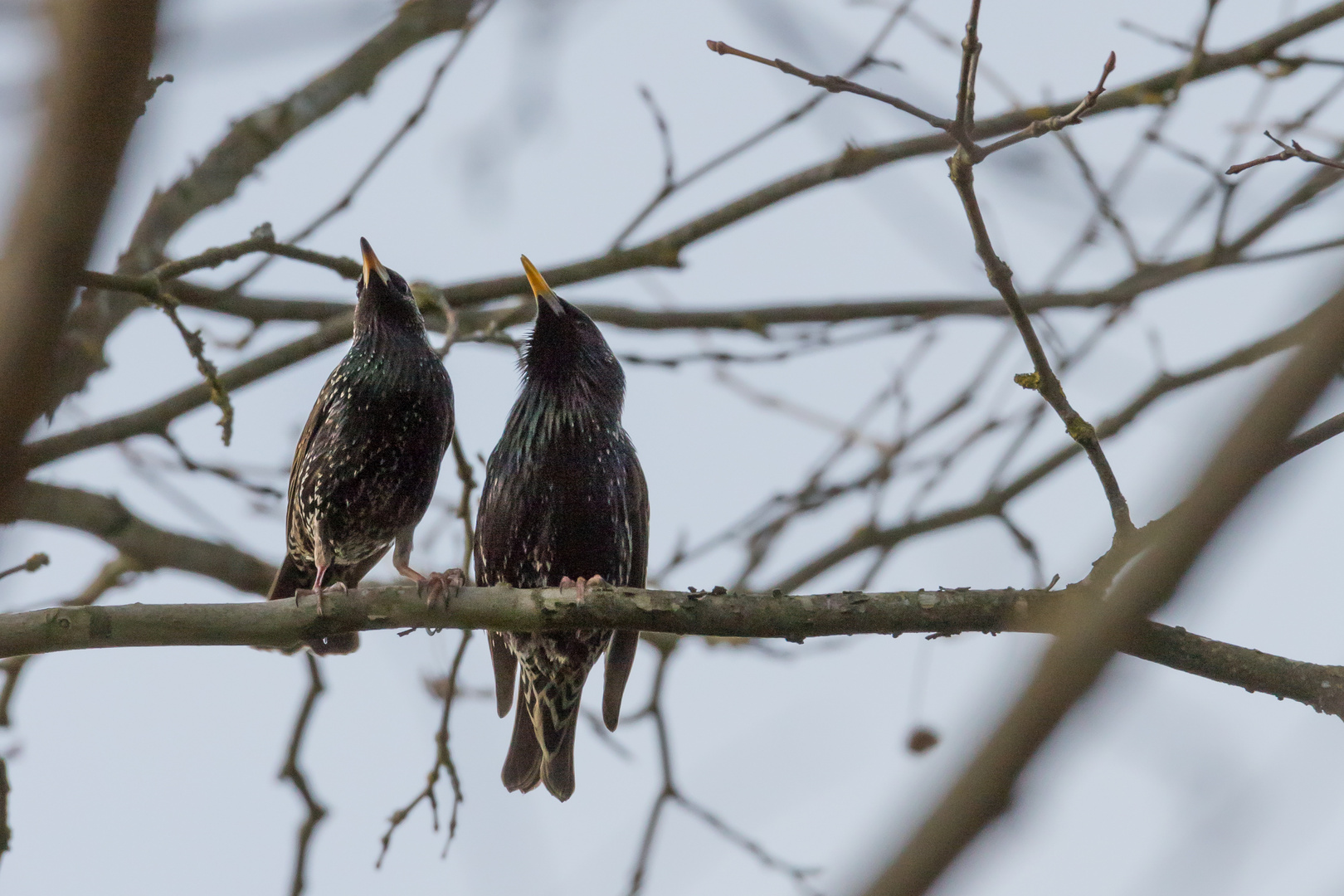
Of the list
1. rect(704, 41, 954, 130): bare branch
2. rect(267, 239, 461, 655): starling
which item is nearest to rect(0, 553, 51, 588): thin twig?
rect(267, 239, 461, 655): starling

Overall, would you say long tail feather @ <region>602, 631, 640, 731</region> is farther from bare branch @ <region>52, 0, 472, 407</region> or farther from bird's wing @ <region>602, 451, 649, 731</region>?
bare branch @ <region>52, 0, 472, 407</region>

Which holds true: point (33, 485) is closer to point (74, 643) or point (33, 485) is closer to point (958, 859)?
point (74, 643)

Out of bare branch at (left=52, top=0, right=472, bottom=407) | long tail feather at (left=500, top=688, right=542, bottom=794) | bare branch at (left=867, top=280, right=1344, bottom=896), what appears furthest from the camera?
bare branch at (left=52, top=0, right=472, bottom=407)

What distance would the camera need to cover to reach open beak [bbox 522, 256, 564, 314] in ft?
17.7

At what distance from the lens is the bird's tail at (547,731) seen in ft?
16.9

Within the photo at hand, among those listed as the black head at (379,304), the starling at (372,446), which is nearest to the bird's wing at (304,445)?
the starling at (372,446)

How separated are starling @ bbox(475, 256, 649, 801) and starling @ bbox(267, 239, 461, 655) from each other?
0.31 metres

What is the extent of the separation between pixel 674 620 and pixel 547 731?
1813 millimetres

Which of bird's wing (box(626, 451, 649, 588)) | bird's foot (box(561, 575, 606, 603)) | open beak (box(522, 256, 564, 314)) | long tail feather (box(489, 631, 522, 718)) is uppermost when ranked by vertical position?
open beak (box(522, 256, 564, 314))

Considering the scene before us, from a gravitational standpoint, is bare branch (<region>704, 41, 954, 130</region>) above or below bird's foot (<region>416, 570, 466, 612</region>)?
above

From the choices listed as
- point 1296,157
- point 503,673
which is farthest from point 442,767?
point 1296,157

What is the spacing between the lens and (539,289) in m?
5.43

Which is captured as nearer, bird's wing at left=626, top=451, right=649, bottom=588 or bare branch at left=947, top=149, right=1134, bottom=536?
bare branch at left=947, top=149, right=1134, bottom=536

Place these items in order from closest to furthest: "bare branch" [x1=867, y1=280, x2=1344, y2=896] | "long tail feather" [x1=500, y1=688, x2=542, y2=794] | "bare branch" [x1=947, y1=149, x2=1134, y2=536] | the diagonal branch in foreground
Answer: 1. "bare branch" [x1=867, y1=280, x2=1344, y2=896]
2. "bare branch" [x1=947, y1=149, x2=1134, y2=536]
3. the diagonal branch in foreground
4. "long tail feather" [x1=500, y1=688, x2=542, y2=794]
